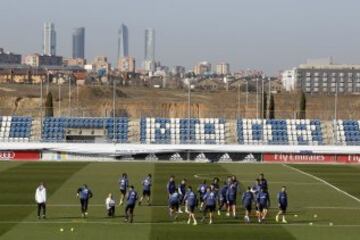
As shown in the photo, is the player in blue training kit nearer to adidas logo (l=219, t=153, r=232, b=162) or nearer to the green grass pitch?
the green grass pitch

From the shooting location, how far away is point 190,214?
3362cm

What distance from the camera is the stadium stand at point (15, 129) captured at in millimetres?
83375

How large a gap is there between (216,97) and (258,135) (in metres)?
81.4

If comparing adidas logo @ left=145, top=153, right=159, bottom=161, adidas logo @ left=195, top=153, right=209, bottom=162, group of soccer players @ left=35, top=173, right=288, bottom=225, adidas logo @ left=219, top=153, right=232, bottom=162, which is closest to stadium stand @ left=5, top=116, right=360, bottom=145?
adidas logo @ left=145, top=153, right=159, bottom=161

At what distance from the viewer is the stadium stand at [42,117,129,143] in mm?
83500

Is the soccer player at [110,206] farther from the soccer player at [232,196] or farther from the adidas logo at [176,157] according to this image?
the adidas logo at [176,157]

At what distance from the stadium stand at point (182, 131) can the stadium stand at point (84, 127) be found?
6.87ft

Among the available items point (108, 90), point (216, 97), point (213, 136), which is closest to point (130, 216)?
point (213, 136)

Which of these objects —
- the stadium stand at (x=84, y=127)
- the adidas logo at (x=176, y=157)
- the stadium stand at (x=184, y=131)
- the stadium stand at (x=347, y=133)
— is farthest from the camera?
the stadium stand at (x=347, y=133)

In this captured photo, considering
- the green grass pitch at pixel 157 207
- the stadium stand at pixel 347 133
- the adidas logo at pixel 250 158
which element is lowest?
the green grass pitch at pixel 157 207

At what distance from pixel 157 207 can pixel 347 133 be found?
164 ft

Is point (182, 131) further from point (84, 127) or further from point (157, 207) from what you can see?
point (157, 207)

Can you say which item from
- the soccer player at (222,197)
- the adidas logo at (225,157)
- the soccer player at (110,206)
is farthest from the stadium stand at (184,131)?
the soccer player at (110,206)

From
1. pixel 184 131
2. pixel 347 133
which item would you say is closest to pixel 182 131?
pixel 184 131
